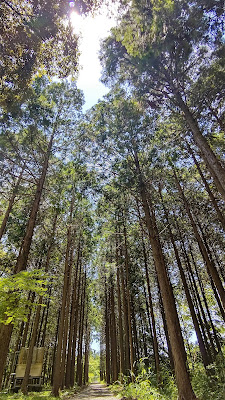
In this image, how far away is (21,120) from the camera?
930cm

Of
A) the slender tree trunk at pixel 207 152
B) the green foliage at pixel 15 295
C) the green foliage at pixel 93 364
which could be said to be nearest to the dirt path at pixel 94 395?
the green foliage at pixel 15 295

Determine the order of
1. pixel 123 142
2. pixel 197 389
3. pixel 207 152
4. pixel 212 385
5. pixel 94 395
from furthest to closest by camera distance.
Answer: pixel 94 395 < pixel 123 142 < pixel 212 385 < pixel 197 389 < pixel 207 152

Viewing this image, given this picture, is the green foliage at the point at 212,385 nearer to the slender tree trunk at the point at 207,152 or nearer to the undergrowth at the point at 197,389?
the undergrowth at the point at 197,389

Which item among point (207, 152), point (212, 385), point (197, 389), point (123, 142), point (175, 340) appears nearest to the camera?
point (175, 340)

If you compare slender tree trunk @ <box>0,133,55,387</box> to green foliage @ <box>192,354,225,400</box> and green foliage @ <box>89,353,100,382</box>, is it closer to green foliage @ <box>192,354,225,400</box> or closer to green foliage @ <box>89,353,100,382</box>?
green foliage @ <box>192,354,225,400</box>

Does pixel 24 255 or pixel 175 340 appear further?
pixel 24 255

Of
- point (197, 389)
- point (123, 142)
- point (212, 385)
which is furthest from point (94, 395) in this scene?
point (123, 142)

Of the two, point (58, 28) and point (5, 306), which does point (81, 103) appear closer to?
point (58, 28)

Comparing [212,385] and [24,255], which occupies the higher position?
[24,255]

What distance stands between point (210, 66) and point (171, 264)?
11.7 meters

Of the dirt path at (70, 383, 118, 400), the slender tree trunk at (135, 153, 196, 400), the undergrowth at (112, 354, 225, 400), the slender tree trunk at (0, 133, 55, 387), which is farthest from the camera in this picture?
the dirt path at (70, 383, 118, 400)

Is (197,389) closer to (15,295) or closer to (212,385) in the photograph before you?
(212,385)

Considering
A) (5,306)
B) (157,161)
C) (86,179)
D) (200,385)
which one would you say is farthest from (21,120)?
(200,385)

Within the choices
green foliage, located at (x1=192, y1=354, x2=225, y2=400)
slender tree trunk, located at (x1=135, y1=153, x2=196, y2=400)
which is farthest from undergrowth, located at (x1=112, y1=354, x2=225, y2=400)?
slender tree trunk, located at (x1=135, y1=153, x2=196, y2=400)
